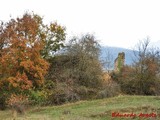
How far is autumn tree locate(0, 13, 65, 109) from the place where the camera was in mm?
34938

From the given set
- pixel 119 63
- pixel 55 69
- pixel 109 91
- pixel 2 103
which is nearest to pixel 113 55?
pixel 119 63

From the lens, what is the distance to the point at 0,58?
116ft

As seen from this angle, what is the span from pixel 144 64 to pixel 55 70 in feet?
37.6

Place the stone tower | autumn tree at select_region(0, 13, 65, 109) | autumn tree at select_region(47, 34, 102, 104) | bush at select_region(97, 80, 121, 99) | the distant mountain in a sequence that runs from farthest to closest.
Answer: the stone tower
the distant mountain
bush at select_region(97, 80, 121, 99)
autumn tree at select_region(47, 34, 102, 104)
autumn tree at select_region(0, 13, 65, 109)

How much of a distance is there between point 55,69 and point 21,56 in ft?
20.6

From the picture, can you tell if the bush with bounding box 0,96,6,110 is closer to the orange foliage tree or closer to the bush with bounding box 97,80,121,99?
the orange foliage tree

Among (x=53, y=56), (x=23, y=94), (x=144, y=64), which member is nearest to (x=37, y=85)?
(x=23, y=94)

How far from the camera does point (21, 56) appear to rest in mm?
35062

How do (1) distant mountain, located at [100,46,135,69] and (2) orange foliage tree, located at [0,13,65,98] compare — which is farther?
(1) distant mountain, located at [100,46,135,69]

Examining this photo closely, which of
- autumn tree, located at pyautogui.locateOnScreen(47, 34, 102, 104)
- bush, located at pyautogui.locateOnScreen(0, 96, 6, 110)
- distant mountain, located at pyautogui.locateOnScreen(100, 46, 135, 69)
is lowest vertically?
bush, located at pyautogui.locateOnScreen(0, 96, 6, 110)

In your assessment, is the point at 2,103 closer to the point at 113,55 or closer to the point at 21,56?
the point at 21,56

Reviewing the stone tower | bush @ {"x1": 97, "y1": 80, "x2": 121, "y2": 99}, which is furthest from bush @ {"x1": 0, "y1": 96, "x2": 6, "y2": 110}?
the stone tower

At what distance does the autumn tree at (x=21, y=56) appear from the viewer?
3494cm

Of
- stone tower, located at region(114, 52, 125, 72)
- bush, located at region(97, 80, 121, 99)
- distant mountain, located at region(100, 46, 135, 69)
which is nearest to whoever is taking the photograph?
bush, located at region(97, 80, 121, 99)
